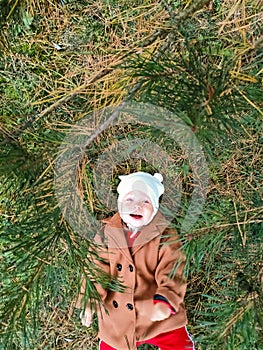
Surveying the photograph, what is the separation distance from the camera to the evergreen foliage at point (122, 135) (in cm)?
86

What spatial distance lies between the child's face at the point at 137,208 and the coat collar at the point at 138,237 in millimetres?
58

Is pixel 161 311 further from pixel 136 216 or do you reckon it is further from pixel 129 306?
pixel 136 216

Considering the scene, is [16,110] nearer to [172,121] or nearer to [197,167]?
[197,167]

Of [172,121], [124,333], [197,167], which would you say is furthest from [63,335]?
[172,121]

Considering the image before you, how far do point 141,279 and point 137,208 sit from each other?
0.20 metres

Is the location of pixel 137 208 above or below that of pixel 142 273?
above

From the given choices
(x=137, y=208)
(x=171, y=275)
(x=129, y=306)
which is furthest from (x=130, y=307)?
(x=137, y=208)

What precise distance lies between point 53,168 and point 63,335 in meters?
0.62

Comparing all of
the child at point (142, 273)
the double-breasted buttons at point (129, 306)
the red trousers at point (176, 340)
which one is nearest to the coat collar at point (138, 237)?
Answer: the child at point (142, 273)

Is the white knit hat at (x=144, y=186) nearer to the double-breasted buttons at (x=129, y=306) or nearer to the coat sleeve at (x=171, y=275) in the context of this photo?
the coat sleeve at (x=171, y=275)

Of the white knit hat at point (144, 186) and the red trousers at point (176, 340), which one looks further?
the red trousers at point (176, 340)

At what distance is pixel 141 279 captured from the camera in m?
1.14

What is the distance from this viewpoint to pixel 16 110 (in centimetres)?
135

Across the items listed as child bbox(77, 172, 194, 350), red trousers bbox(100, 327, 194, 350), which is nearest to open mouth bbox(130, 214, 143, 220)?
child bbox(77, 172, 194, 350)
